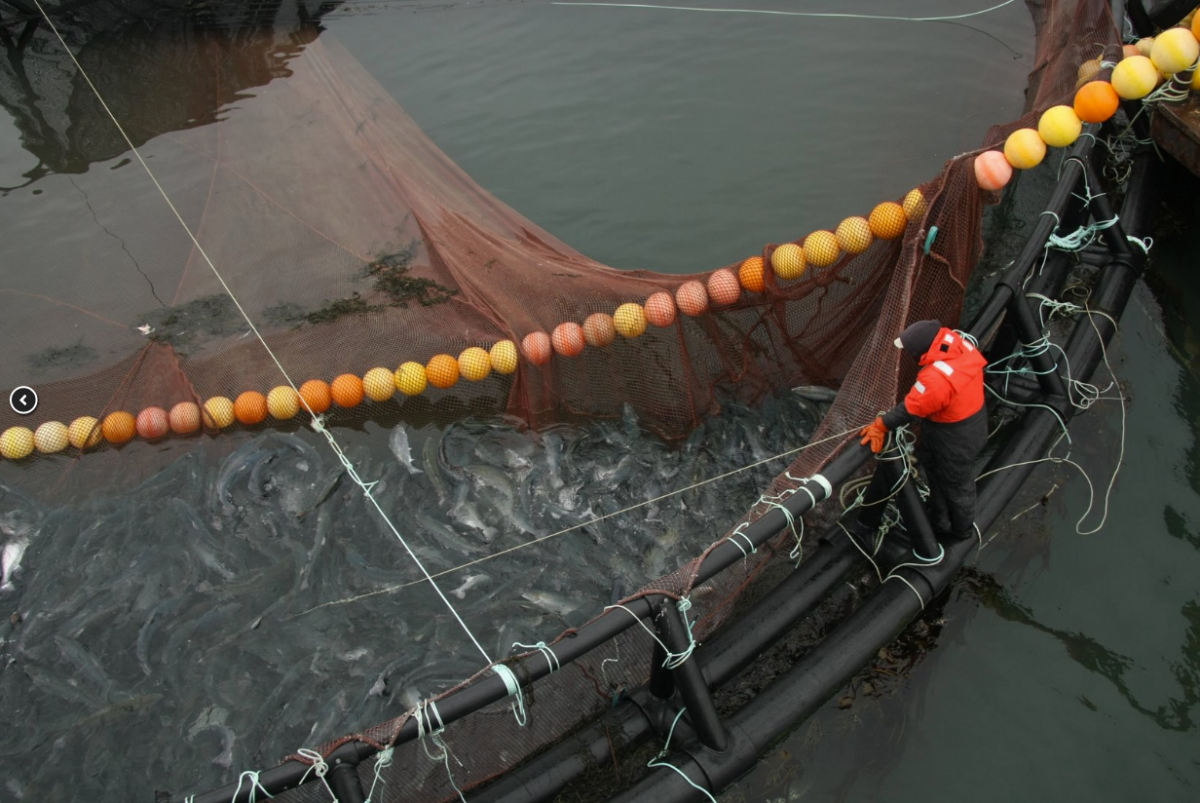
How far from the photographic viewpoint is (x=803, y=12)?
10266 mm

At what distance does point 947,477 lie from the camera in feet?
14.6

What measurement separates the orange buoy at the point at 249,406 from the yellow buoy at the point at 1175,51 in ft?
22.9

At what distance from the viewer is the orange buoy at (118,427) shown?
21.0 ft

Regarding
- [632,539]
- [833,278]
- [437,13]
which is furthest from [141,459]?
[437,13]

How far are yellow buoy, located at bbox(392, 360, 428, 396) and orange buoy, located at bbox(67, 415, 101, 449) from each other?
7.98ft

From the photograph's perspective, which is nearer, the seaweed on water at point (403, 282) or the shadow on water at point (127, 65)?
the seaweed on water at point (403, 282)

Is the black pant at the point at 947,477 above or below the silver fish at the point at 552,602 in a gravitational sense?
above

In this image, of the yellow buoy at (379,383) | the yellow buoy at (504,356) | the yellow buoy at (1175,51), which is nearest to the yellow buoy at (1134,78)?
the yellow buoy at (1175,51)

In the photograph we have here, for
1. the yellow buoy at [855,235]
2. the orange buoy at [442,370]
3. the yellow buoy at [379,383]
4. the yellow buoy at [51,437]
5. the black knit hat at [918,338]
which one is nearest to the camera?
the black knit hat at [918,338]

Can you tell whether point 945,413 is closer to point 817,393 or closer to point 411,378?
point 817,393

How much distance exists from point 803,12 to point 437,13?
4942 mm

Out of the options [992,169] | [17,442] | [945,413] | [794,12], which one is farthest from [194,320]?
[794,12]

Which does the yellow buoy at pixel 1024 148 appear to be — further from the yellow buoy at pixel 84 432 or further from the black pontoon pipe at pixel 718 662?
the yellow buoy at pixel 84 432

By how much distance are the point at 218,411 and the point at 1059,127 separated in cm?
630
